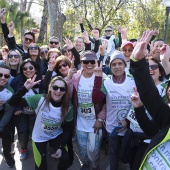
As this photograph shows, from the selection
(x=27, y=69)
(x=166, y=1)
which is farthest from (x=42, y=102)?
(x=166, y=1)

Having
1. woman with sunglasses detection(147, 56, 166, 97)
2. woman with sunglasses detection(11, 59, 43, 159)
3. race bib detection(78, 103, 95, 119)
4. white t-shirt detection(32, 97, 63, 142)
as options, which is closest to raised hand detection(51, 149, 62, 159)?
white t-shirt detection(32, 97, 63, 142)

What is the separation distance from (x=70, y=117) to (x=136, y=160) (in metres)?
1.22

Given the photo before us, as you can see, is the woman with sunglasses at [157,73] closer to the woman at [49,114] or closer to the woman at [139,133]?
the woman at [139,133]

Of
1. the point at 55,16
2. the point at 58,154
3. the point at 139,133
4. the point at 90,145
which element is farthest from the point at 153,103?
the point at 55,16

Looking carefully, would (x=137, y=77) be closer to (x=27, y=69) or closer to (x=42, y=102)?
(x=42, y=102)

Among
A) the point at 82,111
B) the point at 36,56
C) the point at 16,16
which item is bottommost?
the point at 82,111

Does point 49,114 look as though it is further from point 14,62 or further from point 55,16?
point 55,16

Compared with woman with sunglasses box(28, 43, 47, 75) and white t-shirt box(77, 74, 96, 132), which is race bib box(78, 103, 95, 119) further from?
woman with sunglasses box(28, 43, 47, 75)

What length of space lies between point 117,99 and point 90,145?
2.71ft

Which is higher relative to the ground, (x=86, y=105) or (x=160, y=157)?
(x=160, y=157)

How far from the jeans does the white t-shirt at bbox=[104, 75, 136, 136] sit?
0.32 meters

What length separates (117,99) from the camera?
10.3 feet

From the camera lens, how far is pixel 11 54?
435 centimetres

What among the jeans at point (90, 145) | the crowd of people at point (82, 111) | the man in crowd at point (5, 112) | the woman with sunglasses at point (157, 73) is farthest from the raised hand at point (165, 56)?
the man in crowd at point (5, 112)
